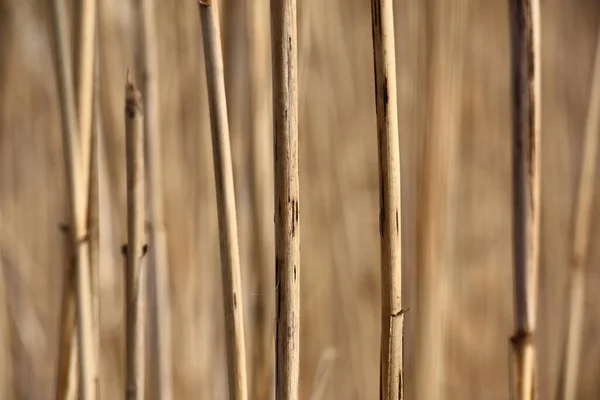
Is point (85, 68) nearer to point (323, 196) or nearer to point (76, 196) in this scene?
point (76, 196)

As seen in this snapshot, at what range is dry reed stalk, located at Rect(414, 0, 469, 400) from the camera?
2.09 feet

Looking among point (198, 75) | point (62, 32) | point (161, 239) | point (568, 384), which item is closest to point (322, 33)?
point (198, 75)

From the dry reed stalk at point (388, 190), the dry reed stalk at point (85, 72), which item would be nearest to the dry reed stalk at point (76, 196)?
the dry reed stalk at point (85, 72)

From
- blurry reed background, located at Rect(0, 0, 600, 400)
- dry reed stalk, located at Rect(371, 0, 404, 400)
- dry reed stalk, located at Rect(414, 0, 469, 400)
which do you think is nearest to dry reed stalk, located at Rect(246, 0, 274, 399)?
blurry reed background, located at Rect(0, 0, 600, 400)

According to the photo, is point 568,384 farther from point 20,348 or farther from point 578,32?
point 20,348

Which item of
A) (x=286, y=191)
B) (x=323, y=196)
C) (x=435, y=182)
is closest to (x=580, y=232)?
(x=435, y=182)

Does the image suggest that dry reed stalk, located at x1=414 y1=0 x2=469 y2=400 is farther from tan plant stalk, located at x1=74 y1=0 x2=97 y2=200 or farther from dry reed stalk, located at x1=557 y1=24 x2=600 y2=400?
tan plant stalk, located at x1=74 y1=0 x2=97 y2=200

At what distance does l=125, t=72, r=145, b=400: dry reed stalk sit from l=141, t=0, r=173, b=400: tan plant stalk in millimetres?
A: 204

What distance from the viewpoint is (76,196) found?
0.43 m

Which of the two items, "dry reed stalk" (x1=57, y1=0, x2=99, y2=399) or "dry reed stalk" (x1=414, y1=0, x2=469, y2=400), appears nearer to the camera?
"dry reed stalk" (x1=57, y1=0, x2=99, y2=399)

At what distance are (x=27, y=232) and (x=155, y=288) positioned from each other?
13.0 inches

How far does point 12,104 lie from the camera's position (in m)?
0.84

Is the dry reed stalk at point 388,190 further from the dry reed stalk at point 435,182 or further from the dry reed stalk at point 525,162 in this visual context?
the dry reed stalk at point 435,182

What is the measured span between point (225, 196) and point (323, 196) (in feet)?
1.83
